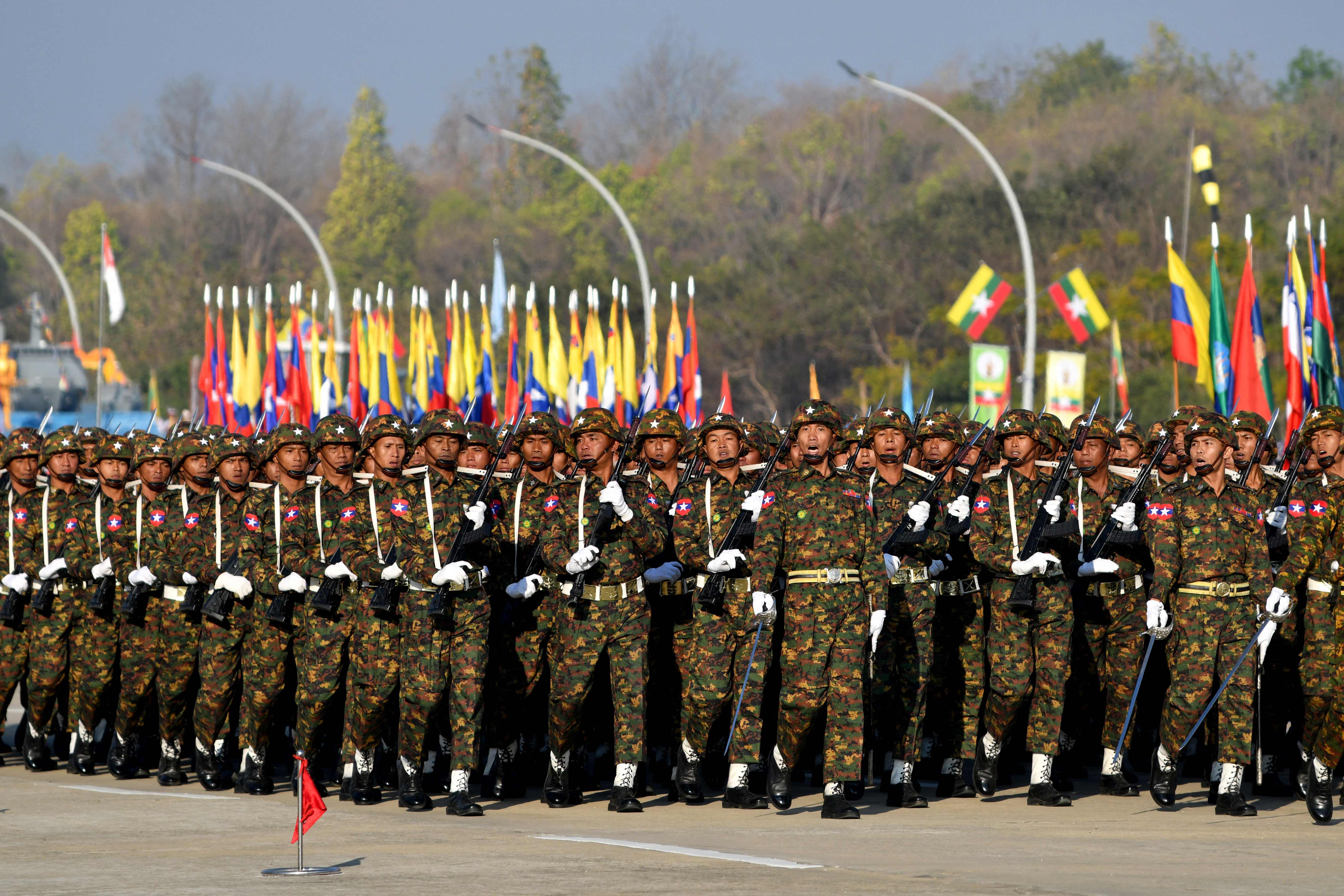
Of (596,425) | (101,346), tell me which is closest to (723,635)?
(596,425)

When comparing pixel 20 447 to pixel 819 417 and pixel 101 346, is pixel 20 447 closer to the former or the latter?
pixel 819 417

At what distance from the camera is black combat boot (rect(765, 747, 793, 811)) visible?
10.1 metres

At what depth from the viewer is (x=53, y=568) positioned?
12.0m

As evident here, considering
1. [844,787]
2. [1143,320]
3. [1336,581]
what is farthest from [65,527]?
[1143,320]

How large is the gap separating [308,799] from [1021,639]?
4085mm

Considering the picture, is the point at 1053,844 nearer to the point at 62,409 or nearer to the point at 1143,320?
the point at 1143,320

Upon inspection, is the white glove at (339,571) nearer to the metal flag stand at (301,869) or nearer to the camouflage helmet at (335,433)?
the camouflage helmet at (335,433)

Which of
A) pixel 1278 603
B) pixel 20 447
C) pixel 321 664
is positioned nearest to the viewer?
pixel 1278 603

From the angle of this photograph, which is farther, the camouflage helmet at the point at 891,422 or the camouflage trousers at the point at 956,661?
the camouflage helmet at the point at 891,422

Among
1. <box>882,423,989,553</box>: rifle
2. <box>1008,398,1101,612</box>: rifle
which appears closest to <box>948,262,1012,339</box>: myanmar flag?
<box>882,423,989,553</box>: rifle

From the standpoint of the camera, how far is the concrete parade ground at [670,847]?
7.80 metres

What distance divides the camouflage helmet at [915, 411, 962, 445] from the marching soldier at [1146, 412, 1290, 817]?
5.34 ft

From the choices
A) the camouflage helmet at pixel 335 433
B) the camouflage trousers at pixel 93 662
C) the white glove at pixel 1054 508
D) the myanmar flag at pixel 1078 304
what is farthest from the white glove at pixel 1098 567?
the myanmar flag at pixel 1078 304

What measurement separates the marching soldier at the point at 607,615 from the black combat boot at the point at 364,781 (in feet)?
3.44
